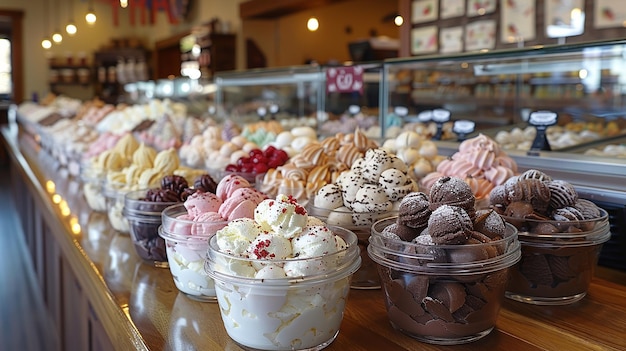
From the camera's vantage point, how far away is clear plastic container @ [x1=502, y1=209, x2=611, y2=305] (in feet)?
3.81

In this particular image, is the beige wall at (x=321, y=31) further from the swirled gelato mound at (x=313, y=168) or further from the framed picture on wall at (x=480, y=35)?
the swirled gelato mound at (x=313, y=168)

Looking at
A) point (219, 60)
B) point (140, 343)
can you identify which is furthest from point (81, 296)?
point (219, 60)

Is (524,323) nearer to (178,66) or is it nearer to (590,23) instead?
(590,23)

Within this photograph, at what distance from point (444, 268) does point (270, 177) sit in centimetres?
78

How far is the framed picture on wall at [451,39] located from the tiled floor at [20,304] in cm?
378

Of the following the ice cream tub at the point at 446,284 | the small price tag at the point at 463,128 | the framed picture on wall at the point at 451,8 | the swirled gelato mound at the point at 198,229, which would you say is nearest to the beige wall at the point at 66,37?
the framed picture on wall at the point at 451,8

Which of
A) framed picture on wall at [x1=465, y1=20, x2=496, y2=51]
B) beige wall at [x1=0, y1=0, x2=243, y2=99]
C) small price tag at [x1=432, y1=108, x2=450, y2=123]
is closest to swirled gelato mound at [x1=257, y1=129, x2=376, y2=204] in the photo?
small price tag at [x1=432, y1=108, x2=450, y2=123]

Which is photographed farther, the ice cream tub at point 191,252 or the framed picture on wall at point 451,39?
the framed picture on wall at point 451,39

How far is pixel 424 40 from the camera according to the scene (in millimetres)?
5469

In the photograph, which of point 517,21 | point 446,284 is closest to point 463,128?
point 446,284

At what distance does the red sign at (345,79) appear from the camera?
8.13ft

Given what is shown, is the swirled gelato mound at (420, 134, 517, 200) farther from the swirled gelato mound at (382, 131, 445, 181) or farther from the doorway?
the doorway

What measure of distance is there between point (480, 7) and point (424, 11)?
586 millimetres

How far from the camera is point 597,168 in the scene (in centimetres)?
156
